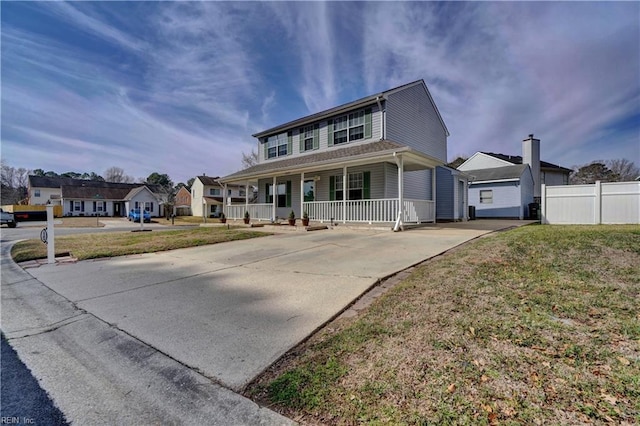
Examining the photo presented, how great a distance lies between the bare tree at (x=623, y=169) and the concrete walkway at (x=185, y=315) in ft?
177

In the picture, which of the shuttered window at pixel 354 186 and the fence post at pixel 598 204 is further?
the shuttered window at pixel 354 186

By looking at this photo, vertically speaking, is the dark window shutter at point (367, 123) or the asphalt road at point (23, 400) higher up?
the dark window shutter at point (367, 123)

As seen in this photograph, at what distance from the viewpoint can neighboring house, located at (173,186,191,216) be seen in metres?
50.8

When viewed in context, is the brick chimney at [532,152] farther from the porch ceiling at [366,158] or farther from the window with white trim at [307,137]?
the window with white trim at [307,137]

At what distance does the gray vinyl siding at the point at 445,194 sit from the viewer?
56.1 ft

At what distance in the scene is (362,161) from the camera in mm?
12297

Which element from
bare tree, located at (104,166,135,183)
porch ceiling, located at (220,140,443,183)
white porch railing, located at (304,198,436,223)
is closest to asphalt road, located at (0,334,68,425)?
porch ceiling, located at (220,140,443,183)

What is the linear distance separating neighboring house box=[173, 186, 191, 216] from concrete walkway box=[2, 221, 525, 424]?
4662 cm

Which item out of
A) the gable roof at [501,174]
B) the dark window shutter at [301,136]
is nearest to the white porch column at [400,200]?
the dark window shutter at [301,136]

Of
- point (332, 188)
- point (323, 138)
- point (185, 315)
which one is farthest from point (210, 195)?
point (185, 315)

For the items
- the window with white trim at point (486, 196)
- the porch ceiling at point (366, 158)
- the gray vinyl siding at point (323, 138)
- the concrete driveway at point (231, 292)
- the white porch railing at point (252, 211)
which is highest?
the gray vinyl siding at point (323, 138)

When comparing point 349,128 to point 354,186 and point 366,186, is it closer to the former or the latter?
point 354,186

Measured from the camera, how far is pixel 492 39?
10.8 metres

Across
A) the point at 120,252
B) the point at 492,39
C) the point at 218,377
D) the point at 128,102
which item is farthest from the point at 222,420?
the point at 128,102
